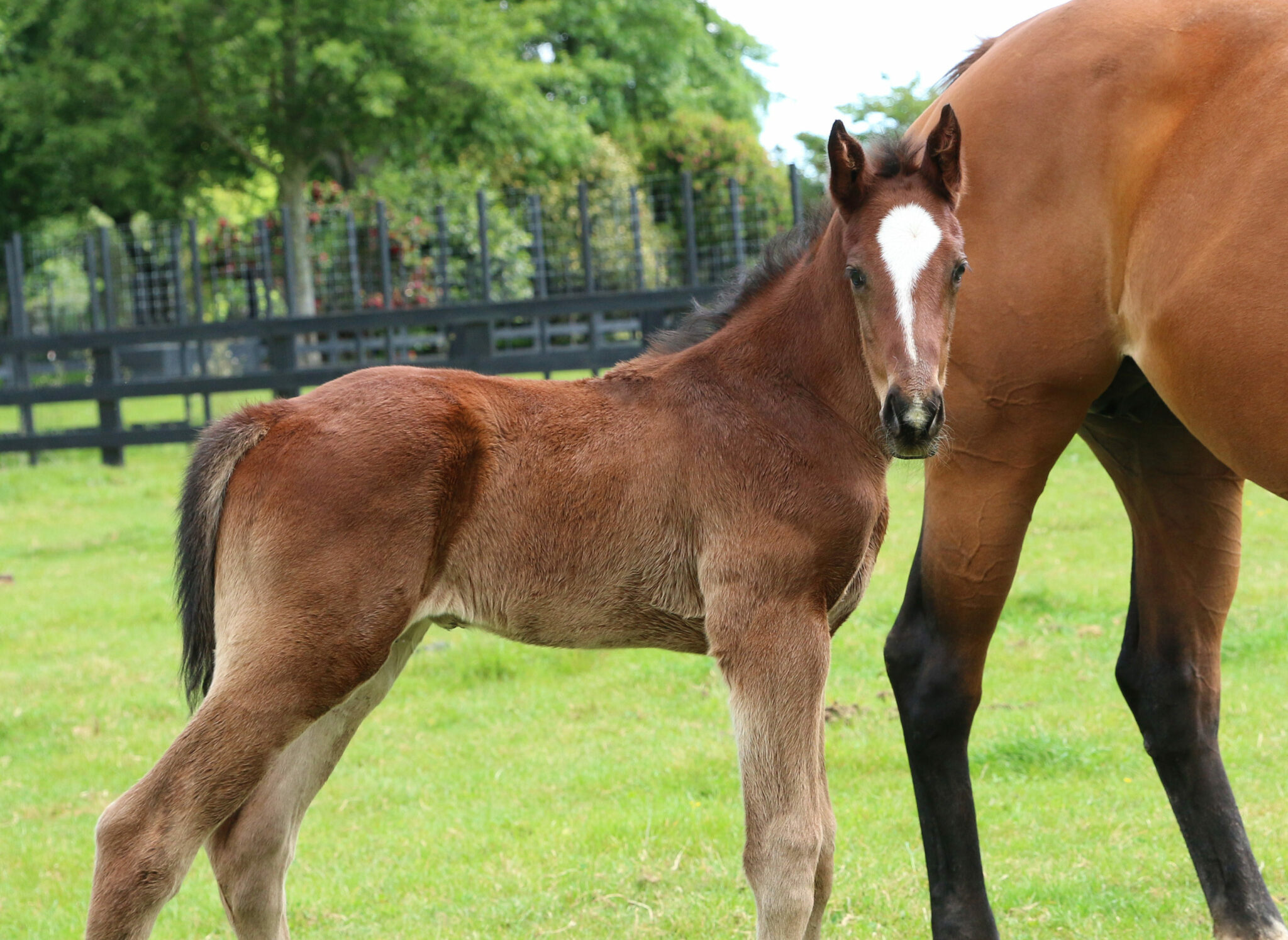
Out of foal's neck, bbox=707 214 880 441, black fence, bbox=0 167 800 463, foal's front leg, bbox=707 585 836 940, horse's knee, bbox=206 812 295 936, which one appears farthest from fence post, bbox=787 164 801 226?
horse's knee, bbox=206 812 295 936

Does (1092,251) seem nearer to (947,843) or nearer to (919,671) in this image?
(919,671)

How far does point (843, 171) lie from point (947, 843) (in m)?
1.80

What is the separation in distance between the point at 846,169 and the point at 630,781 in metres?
2.96

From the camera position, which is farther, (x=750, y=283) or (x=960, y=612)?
(x=960, y=612)

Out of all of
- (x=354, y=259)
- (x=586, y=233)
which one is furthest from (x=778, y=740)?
(x=354, y=259)

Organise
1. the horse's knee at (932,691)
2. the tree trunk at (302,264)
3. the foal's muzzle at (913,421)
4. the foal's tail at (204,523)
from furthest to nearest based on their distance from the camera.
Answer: the tree trunk at (302,264) < the horse's knee at (932,691) < the foal's tail at (204,523) < the foal's muzzle at (913,421)

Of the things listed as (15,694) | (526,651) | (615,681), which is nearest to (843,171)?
(615,681)

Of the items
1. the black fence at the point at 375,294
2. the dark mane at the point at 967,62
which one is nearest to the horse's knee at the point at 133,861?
the dark mane at the point at 967,62

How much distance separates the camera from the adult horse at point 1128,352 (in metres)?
3.00

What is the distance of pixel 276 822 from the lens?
3.06m

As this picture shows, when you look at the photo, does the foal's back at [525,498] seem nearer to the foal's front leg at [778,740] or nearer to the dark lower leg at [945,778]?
the foal's front leg at [778,740]

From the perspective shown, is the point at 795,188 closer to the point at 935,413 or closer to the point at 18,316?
the point at 18,316

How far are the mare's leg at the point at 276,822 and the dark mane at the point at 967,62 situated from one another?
227cm

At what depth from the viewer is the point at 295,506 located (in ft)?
9.11
